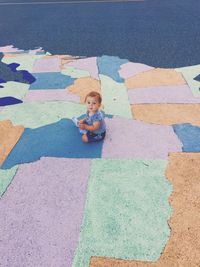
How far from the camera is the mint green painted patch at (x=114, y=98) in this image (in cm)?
589

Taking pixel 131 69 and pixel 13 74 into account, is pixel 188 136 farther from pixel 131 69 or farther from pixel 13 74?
pixel 13 74

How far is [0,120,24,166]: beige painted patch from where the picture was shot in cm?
499

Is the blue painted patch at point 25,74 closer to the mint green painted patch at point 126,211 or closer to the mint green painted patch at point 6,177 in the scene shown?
the mint green painted patch at point 6,177

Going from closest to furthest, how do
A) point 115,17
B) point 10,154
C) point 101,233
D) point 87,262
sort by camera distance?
point 87,262 → point 101,233 → point 10,154 → point 115,17

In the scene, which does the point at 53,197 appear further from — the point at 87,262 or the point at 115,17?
the point at 115,17

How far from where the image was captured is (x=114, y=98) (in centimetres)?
632

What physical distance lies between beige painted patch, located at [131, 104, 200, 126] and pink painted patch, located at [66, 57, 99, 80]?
175cm

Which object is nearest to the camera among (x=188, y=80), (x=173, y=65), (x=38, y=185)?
(x=38, y=185)

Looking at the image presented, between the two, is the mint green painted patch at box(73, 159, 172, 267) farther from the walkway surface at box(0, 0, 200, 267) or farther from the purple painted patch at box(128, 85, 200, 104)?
the purple painted patch at box(128, 85, 200, 104)

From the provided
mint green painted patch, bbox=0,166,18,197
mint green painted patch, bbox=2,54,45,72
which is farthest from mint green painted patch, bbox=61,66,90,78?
mint green painted patch, bbox=0,166,18,197

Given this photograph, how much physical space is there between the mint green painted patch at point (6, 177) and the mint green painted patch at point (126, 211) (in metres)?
1.04

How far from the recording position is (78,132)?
17.4 ft

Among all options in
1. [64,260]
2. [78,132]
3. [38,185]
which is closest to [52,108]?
[78,132]

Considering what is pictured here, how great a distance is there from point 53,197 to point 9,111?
8.06 ft
